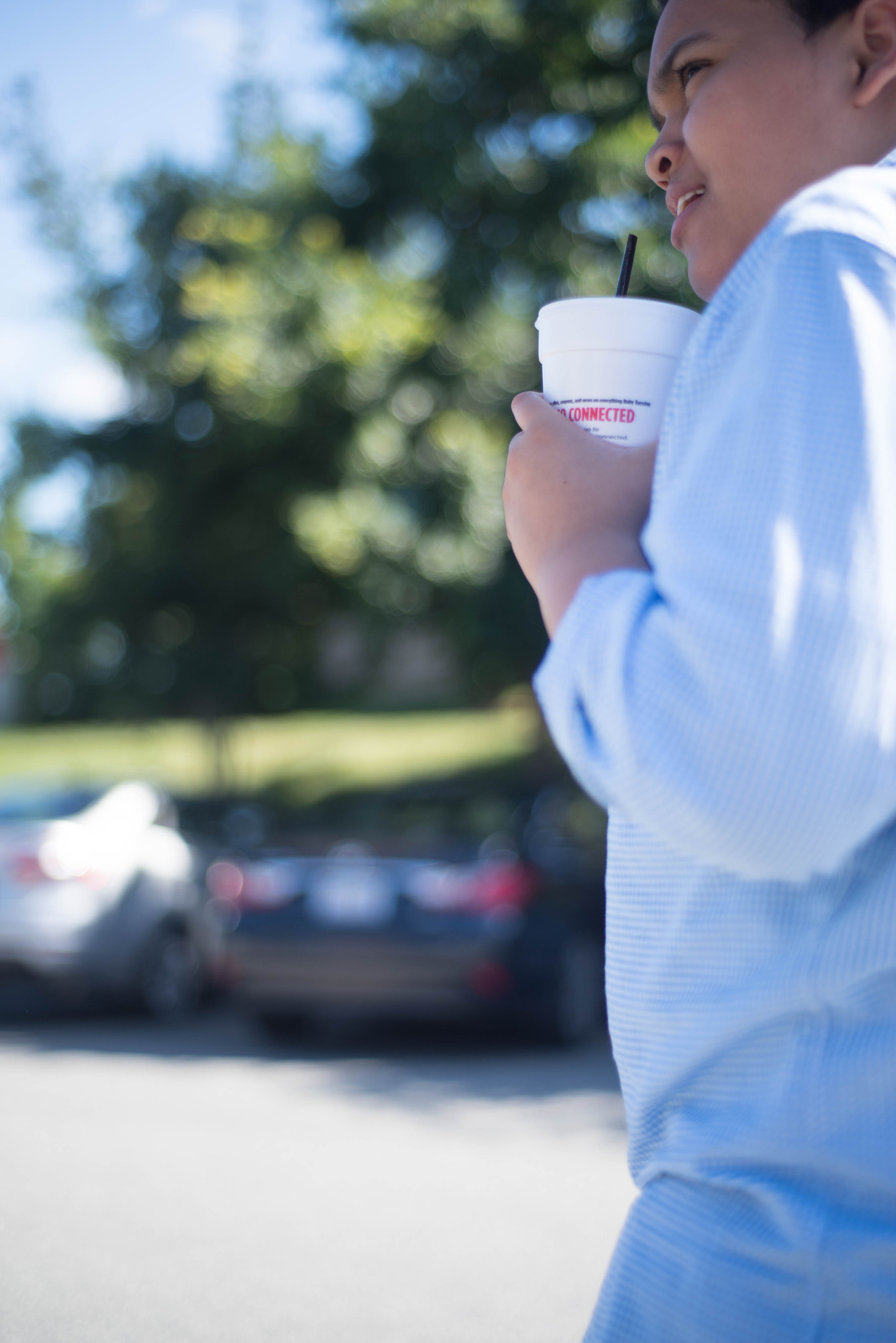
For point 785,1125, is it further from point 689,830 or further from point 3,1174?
point 3,1174

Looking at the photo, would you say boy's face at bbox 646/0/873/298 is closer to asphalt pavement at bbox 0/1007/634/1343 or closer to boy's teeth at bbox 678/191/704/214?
boy's teeth at bbox 678/191/704/214

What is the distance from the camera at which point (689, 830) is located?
27.2 inches

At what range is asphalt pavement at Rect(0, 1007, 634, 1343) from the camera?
12.2 feet

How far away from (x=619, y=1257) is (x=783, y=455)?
0.52 meters

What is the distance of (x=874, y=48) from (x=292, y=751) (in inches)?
876

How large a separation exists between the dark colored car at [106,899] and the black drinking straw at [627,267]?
7435 mm

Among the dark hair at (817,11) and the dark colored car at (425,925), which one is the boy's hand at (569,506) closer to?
the dark hair at (817,11)

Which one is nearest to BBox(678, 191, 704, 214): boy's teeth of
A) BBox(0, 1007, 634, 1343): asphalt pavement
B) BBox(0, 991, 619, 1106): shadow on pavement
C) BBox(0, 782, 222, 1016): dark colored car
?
BBox(0, 1007, 634, 1343): asphalt pavement

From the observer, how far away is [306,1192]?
4.82 meters

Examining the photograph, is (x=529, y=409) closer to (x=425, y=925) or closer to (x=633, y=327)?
(x=633, y=327)

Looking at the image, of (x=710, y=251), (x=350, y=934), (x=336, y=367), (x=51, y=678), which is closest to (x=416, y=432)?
(x=336, y=367)

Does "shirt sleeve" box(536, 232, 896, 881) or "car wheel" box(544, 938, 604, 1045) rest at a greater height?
"shirt sleeve" box(536, 232, 896, 881)

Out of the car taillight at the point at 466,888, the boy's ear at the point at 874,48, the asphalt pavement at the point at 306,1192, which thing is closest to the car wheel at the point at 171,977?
the asphalt pavement at the point at 306,1192

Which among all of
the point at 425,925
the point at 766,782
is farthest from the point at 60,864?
the point at 766,782
